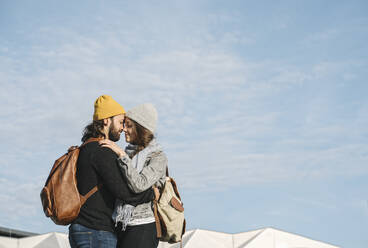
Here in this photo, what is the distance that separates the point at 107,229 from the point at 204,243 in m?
16.6

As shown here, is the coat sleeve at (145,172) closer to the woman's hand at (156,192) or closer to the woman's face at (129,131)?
the woman's hand at (156,192)

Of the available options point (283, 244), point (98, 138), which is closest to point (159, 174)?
point (98, 138)

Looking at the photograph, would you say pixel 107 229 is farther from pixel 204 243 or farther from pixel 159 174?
pixel 204 243

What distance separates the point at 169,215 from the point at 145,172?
1.69 ft

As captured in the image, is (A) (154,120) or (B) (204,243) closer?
(A) (154,120)

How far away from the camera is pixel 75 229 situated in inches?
142

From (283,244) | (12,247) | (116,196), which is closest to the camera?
(116,196)

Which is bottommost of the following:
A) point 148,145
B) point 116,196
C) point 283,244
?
point 283,244

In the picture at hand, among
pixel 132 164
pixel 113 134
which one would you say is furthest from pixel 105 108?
pixel 132 164

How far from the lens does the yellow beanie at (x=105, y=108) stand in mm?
3855

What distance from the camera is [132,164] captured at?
12.5 feet

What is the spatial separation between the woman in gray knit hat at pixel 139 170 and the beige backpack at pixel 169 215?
101 mm

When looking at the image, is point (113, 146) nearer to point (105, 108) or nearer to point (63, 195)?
point (105, 108)

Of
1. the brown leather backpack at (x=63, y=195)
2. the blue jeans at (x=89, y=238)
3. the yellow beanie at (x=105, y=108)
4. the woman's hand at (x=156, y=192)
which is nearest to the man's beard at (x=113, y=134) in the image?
the yellow beanie at (x=105, y=108)
